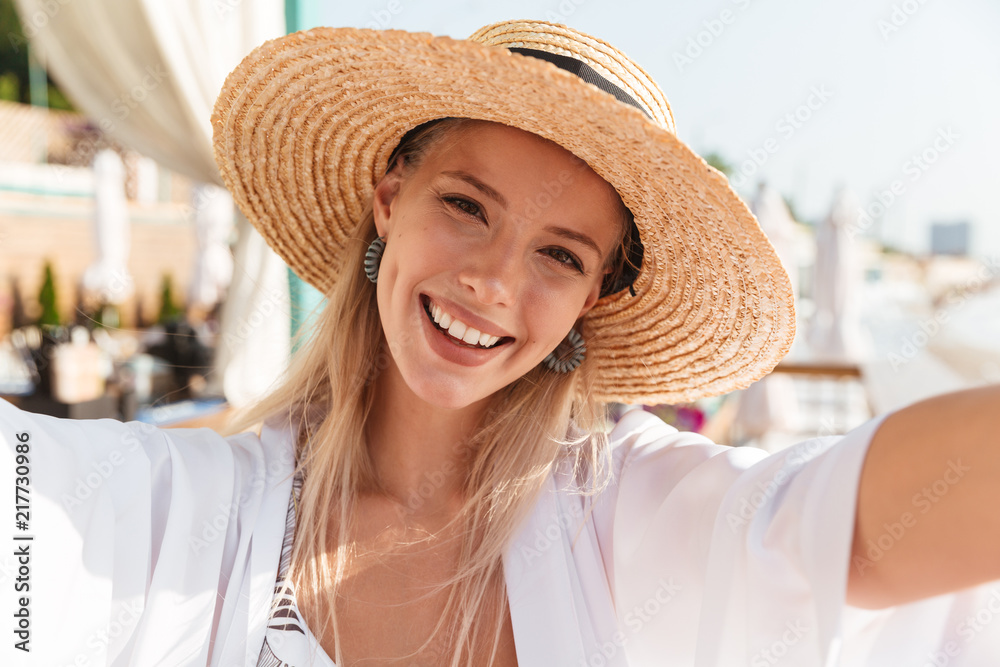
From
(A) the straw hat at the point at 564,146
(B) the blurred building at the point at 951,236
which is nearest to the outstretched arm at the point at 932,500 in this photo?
(A) the straw hat at the point at 564,146

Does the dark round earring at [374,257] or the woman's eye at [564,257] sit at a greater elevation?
the woman's eye at [564,257]

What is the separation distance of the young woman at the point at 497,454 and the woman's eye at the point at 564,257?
20 mm

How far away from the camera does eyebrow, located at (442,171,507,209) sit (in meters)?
1.30

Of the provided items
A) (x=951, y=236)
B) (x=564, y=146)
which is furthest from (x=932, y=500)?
(x=951, y=236)

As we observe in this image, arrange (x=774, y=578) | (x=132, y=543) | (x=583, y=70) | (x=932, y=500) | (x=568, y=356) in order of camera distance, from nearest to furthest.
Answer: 1. (x=932, y=500)
2. (x=774, y=578)
3. (x=132, y=543)
4. (x=583, y=70)
5. (x=568, y=356)

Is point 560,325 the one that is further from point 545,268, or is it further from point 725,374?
point 725,374

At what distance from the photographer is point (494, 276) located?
4.25 ft

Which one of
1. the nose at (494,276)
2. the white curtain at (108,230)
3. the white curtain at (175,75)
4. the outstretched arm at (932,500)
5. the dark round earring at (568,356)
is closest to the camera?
the outstretched arm at (932,500)

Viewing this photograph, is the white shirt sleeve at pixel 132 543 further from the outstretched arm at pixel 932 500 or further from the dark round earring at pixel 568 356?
the outstretched arm at pixel 932 500

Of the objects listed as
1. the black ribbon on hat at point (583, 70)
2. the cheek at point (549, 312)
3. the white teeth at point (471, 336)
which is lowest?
the white teeth at point (471, 336)

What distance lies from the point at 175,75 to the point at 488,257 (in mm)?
3357

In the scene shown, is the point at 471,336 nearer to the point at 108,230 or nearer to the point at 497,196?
the point at 497,196

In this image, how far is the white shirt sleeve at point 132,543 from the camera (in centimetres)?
97

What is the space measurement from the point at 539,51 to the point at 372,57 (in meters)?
0.30
